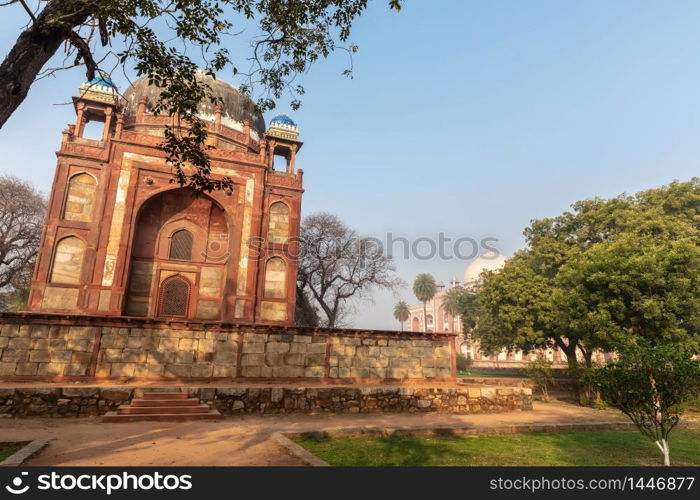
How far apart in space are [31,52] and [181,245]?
17.9m

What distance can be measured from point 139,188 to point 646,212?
26890 mm

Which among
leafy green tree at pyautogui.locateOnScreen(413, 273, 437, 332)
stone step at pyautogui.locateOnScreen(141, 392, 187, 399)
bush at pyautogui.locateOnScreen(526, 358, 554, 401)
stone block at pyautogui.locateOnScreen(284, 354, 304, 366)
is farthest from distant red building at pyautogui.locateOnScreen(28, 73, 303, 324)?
leafy green tree at pyautogui.locateOnScreen(413, 273, 437, 332)

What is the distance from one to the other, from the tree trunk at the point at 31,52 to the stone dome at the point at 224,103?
19.6 meters

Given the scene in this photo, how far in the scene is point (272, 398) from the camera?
11.2 metres

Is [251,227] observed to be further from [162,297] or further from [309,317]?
[309,317]

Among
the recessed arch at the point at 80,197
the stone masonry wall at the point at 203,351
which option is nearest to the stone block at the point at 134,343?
the stone masonry wall at the point at 203,351

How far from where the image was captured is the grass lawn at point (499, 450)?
6520 mm

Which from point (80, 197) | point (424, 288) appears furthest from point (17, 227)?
point (424, 288)

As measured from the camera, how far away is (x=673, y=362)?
21.8 feet

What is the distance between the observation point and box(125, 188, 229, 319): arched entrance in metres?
→ 20.7

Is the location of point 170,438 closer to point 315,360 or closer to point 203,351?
point 203,351

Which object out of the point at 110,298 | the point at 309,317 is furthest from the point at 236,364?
the point at 309,317
